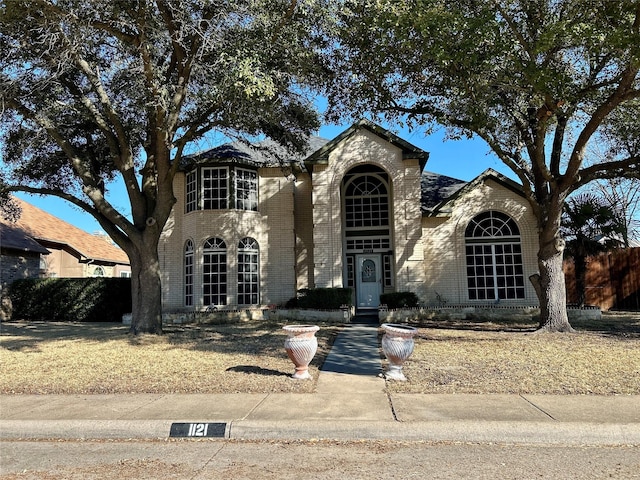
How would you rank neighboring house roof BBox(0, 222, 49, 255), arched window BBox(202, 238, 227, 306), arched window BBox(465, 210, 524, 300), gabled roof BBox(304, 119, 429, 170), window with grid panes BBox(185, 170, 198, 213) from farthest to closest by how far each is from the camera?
1. neighboring house roof BBox(0, 222, 49, 255)
2. window with grid panes BBox(185, 170, 198, 213)
3. arched window BBox(465, 210, 524, 300)
4. arched window BBox(202, 238, 227, 306)
5. gabled roof BBox(304, 119, 429, 170)

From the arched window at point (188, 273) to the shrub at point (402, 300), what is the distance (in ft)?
24.3

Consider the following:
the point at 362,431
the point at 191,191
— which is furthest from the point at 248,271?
the point at 362,431

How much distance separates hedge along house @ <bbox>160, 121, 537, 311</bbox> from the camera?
1734 cm

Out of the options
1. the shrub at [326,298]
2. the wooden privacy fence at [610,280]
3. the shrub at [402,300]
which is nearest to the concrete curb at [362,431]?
the shrub at [326,298]

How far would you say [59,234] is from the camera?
88.4 ft

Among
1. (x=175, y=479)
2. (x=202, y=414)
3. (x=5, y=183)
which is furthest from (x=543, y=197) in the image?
(x=5, y=183)

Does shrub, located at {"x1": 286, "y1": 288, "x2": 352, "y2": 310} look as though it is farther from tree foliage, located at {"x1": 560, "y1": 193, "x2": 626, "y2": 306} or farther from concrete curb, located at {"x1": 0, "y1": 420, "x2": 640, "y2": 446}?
concrete curb, located at {"x1": 0, "y1": 420, "x2": 640, "y2": 446}

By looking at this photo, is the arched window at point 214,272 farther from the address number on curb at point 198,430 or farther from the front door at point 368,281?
the address number on curb at point 198,430

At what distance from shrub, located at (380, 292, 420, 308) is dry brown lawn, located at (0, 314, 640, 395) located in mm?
3025

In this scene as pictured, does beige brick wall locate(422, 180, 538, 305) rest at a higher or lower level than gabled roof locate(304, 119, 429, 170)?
lower

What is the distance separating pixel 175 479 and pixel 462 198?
52.1 ft

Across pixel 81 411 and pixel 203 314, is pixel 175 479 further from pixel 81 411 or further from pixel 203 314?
pixel 203 314

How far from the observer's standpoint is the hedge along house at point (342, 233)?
56.9 feet

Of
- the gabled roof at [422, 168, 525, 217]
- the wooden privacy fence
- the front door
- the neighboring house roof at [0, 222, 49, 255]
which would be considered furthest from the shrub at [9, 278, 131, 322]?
the wooden privacy fence
